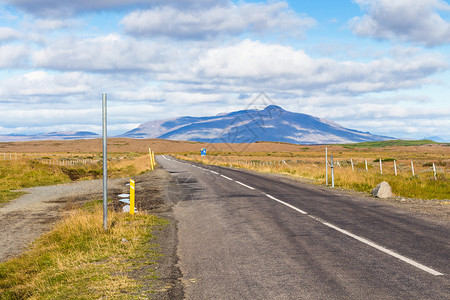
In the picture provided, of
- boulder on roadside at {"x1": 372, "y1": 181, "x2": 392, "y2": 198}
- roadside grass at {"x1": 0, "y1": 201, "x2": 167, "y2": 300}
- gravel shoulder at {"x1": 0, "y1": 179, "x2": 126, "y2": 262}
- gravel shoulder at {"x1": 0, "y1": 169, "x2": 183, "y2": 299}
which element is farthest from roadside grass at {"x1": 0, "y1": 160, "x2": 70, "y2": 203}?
boulder on roadside at {"x1": 372, "y1": 181, "x2": 392, "y2": 198}

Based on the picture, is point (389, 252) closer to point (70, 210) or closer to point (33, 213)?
point (70, 210)

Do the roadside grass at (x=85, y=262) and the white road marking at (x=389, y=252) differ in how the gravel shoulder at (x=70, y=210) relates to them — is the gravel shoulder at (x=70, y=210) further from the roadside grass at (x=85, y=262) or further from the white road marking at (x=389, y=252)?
the white road marking at (x=389, y=252)

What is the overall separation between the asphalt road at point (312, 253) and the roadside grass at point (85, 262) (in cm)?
89

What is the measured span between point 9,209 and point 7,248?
22.5ft

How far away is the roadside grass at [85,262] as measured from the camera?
220 inches

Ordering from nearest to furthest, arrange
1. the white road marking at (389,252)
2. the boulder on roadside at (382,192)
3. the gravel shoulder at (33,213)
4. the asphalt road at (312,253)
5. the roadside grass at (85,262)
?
1. the asphalt road at (312,253)
2. the roadside grass at (85,262)
3. the white road marking at (389,252)
4. the gravel shoulder at (33,213)
5. the boulder on roadside at (382,192)

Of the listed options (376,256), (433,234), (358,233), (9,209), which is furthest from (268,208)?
(9,209)

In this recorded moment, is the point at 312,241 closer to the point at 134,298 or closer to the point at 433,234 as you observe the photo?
the point at 433,234

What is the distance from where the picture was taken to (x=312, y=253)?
696 cm

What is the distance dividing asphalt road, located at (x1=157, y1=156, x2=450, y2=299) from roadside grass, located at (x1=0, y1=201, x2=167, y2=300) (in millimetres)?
888

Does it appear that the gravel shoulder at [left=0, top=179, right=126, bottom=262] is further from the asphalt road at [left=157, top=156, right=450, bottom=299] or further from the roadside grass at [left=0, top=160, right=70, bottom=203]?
the asphalt road at [left=157, top=156, right=450, bottom=299]

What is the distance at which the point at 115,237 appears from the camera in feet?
28.8

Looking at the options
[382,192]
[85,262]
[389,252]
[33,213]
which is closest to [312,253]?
[389,252]

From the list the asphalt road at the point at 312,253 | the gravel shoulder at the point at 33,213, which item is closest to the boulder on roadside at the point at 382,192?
the asphalt road at the point at 312,253
